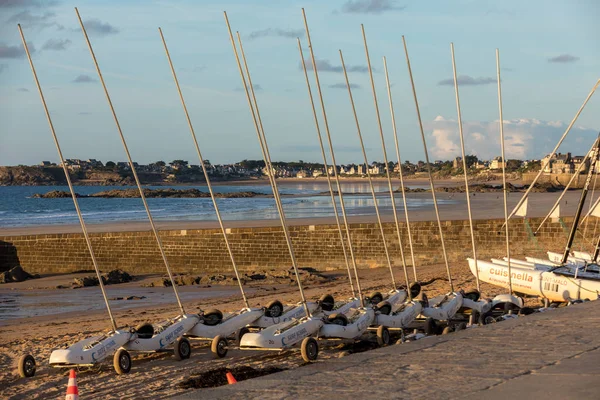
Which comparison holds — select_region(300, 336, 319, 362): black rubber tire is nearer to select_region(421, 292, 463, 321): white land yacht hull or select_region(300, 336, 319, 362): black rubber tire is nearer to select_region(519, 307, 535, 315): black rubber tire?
select_region(421, 292, 463, 321): white land yacht hull

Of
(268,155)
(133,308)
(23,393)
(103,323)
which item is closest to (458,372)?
(23,393)

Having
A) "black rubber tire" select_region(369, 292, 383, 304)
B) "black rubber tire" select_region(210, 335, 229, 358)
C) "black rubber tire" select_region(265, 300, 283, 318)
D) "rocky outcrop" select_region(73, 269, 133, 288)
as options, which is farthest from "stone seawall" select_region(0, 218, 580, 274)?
"black rubber tire" select_region(210, 335, 229, 358)

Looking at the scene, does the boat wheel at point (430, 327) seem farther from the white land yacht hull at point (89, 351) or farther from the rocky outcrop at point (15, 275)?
the rocky outcrop at point (15, 275)

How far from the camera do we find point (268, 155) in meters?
14.5

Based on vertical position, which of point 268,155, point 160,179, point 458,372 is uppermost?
point 268,155

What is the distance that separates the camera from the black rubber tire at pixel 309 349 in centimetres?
1043

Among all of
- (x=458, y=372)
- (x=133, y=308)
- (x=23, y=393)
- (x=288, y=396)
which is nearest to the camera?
(x=288, y=396)

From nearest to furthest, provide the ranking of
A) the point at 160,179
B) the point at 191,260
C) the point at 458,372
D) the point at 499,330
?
1. the point at 458,372
2. the point at 499,330
3. the point at 191,260
4. the point at 160,179

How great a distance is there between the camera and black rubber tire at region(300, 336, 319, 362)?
34.2 feet

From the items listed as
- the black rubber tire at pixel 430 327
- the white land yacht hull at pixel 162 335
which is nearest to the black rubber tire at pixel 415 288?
the black rubber tire at pixel 430 327

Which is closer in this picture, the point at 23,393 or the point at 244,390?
the point at 244,390

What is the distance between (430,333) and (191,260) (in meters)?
16.2

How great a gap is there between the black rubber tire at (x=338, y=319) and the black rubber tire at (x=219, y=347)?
1553 mm

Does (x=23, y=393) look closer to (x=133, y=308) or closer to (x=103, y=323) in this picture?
(x=103, y=323)
